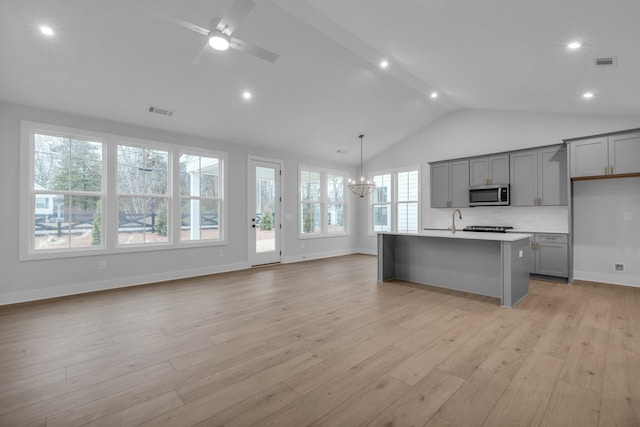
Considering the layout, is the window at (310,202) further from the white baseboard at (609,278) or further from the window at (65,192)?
the white baseboard at (609,278)

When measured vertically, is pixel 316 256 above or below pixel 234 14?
below

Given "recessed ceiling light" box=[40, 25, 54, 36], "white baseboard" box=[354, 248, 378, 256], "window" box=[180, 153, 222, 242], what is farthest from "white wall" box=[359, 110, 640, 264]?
"recessed ceiling light" box=[40, 25, 54, 36]

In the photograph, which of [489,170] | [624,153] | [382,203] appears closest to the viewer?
[624,153]

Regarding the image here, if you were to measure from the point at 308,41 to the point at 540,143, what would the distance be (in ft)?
15.7

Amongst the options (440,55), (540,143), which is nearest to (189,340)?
(440,55)

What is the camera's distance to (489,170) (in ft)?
20.1

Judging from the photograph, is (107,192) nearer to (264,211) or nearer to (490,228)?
(264,211)

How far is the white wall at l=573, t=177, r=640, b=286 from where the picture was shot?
4840 millimetres

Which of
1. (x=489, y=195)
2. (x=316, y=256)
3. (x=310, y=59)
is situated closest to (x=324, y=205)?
(x=316, y=256)

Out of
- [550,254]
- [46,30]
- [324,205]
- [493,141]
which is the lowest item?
[550,254]

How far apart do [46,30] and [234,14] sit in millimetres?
2361

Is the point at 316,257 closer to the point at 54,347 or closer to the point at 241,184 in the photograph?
the point at 241,184

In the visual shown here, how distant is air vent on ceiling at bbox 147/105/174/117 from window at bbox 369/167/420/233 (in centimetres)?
559

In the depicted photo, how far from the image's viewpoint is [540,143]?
570 centimetres
